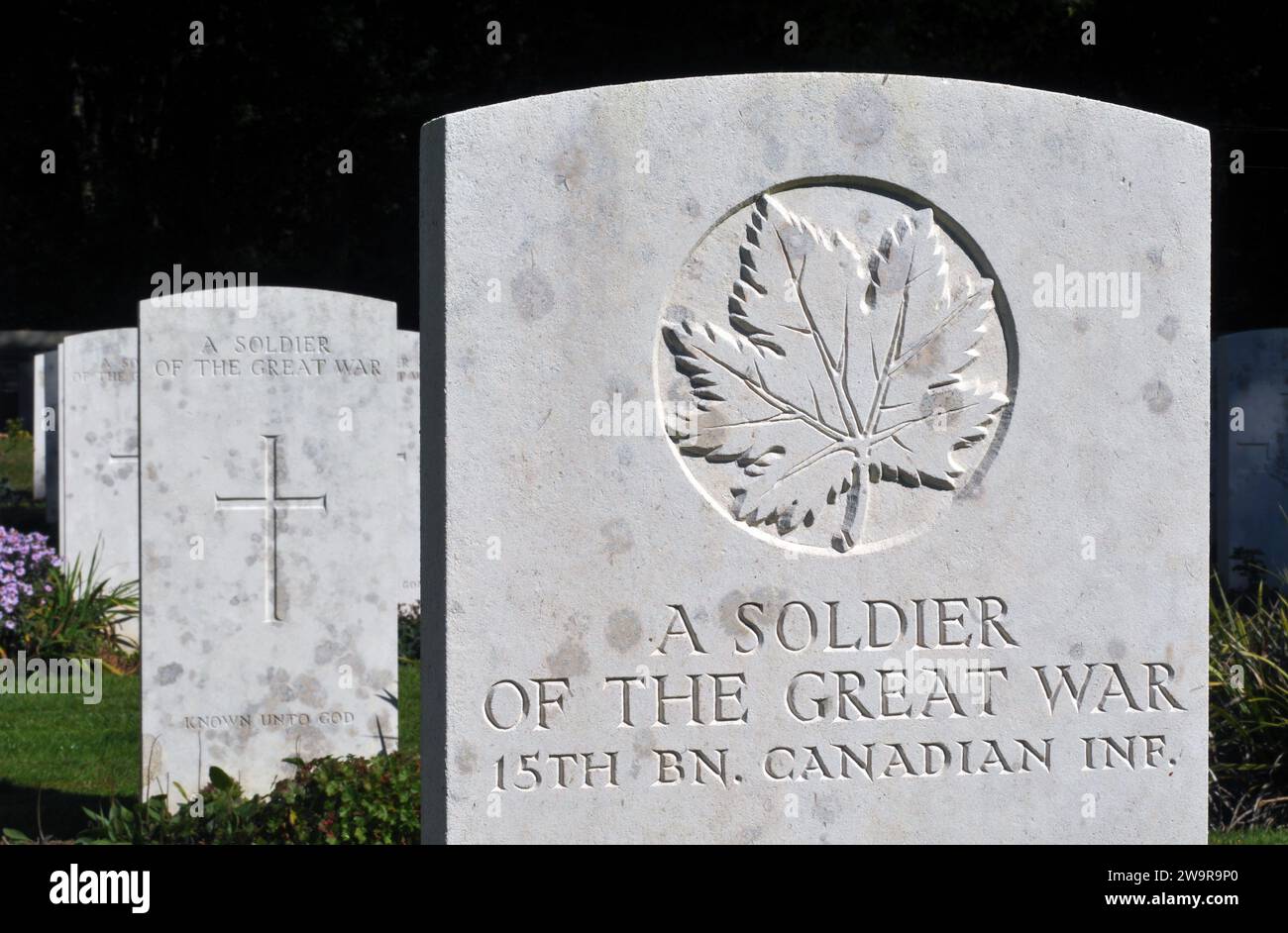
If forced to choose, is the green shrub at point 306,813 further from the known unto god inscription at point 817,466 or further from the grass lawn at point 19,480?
the grass lawn at point 19,480

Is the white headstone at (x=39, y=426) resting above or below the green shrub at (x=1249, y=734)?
above

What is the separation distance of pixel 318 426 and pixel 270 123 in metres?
11.0

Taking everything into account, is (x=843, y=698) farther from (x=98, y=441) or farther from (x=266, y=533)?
(x=98, y=441)

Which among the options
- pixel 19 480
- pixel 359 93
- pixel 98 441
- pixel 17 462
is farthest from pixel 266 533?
pixel 17 462

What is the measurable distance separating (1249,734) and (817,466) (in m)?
3.52

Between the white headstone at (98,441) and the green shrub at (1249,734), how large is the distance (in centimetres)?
703

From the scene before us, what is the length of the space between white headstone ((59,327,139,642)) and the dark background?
6.41m

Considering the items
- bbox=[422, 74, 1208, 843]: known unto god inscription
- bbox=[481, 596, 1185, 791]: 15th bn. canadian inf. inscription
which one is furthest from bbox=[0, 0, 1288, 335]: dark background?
bbox=[481, 596, 1185, 791]: 15th bn. canadian inf. inscription

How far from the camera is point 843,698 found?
12.6ft

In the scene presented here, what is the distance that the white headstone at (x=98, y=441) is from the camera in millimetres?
10336

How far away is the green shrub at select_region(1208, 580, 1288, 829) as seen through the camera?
6.21m

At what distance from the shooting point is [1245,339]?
11.7 metres

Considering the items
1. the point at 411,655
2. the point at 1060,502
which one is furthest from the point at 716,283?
the point at 411,655

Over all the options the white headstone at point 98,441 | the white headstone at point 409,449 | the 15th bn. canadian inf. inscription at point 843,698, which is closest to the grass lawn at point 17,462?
the white headstone at point 98,441
